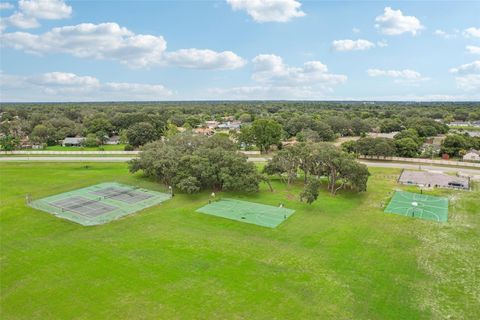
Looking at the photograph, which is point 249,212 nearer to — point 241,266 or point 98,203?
point 241,266

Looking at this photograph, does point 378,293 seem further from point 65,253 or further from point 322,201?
point 65,253

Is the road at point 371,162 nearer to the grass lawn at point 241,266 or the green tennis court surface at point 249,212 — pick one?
the grass lawn at point 241,266

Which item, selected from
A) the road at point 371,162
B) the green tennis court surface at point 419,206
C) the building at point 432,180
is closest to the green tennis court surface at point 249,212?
the green tennis court surface at point 419,206

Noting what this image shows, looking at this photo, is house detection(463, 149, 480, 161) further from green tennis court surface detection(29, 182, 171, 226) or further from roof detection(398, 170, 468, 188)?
green tennis court surface detection(29, 182, 171, 226)

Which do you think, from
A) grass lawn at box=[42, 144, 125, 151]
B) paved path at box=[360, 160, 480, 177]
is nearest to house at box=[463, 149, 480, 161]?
paved path at box=[360, 160, 480, 177]

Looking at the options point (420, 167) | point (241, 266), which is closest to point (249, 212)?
point (241, 266)
